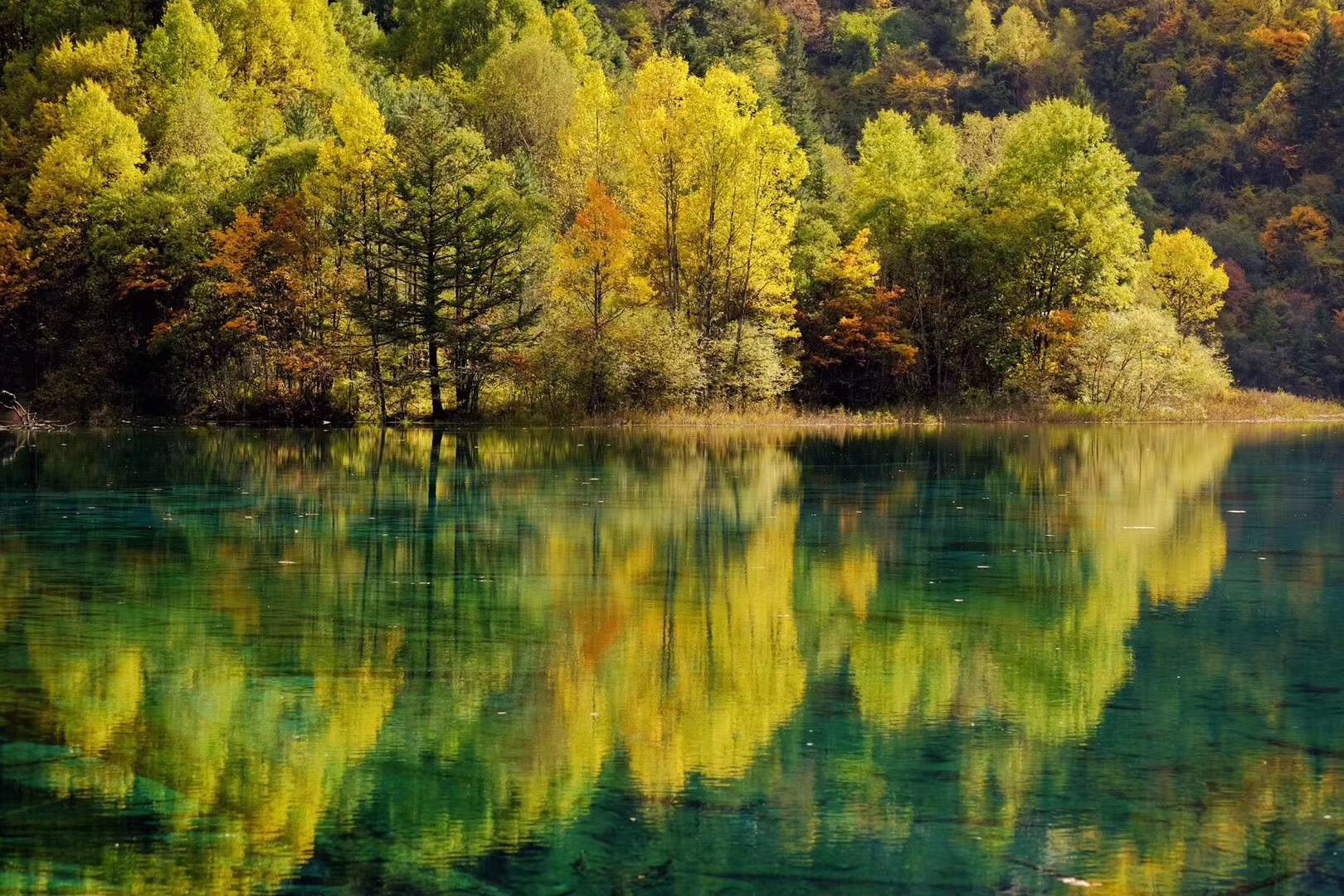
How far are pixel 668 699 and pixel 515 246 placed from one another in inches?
1889

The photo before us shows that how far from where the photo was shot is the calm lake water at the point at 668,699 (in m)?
7.64

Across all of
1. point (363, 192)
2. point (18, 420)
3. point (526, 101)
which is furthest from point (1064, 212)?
point (18, 420)

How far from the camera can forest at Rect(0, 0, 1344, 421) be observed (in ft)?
186

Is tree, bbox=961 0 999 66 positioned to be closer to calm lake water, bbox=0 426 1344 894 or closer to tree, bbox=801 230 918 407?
tree, bbox=801 230 918 407

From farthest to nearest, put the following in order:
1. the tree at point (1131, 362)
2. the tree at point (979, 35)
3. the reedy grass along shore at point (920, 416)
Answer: the tree at point (979, 35)
the tree at point (1131, 362)
the reedy grass along shore at point (920, 416)

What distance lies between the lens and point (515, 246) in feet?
189

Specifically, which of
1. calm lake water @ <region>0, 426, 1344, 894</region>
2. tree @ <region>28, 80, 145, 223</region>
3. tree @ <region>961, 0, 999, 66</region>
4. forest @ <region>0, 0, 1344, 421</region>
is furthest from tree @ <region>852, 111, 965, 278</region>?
tree @ <region>961, 0, 999, 66</region>

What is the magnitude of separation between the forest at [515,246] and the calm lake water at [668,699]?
33.0m

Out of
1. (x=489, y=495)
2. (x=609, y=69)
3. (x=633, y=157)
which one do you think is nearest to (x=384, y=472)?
(x=489, y=495)

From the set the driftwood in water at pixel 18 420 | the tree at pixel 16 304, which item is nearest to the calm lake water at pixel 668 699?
the driftwood in water at pixel 18 420

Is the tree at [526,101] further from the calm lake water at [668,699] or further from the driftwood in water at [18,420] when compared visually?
the calm lake water at [668,699]

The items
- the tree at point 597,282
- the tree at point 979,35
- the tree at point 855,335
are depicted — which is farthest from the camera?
the tree at point 979,35

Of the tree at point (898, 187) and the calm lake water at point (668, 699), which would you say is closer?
the calm lake water at point (668, 699)

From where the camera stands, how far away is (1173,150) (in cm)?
11488
